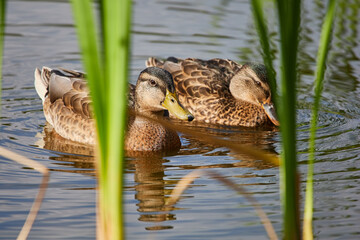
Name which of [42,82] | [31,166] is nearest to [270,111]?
[42,82]

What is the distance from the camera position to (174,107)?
7.55 metres

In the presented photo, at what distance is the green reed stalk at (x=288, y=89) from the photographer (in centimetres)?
274

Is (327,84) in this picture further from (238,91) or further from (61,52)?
(61,52)

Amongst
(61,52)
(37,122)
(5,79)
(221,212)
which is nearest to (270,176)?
(221,212)

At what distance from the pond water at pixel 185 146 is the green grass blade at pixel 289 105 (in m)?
1.85

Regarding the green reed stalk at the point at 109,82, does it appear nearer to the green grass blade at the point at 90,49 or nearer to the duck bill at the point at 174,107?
the green grass blade at the point at 90,49

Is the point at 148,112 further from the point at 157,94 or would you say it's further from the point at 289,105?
the point at 289,105

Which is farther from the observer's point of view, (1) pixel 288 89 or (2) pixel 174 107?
(2) pixel 174 107

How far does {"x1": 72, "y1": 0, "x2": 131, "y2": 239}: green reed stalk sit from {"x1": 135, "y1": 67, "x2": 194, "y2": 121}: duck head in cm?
445

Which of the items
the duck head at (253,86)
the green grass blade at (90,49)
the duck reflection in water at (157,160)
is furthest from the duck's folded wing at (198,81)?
the green grass blade at (90,49)

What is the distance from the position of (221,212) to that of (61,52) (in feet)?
22.0

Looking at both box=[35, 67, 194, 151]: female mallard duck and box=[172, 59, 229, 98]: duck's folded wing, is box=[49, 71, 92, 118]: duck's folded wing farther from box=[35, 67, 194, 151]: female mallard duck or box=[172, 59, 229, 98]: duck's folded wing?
box=[172, 59, 229, 98]: duck's folded wing

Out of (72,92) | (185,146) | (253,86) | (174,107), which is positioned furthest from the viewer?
(253,86)

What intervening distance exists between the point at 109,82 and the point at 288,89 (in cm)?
79
